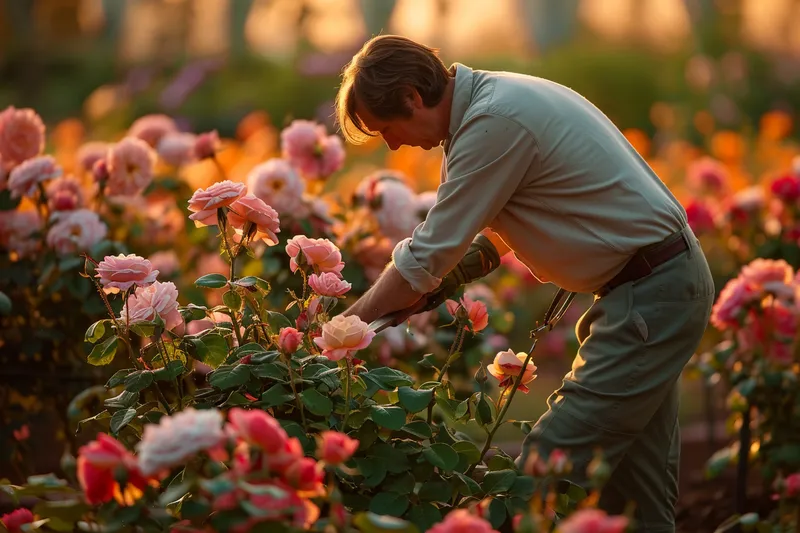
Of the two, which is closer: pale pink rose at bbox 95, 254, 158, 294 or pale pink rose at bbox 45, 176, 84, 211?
pale pink rose at bbox 95, 254, 158, 294

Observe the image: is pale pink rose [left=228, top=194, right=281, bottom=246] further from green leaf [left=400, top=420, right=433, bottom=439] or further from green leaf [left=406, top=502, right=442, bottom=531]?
green leaf [left=406, top=502, right=442, bottom=531]

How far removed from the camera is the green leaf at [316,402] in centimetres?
196

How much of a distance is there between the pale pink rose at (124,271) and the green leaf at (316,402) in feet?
1.19

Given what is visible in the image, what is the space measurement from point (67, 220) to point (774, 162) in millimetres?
5430

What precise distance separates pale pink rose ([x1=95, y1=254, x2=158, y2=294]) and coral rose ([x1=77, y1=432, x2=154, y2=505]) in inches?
20.1

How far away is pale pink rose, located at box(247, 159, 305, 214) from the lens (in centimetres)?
318

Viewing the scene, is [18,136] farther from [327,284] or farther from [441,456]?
[441,456]

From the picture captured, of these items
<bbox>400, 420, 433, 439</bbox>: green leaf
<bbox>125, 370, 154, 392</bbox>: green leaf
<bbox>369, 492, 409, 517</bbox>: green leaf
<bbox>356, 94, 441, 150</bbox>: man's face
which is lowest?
<bbox>369, 492, 409, 517</bbox>: green leaf

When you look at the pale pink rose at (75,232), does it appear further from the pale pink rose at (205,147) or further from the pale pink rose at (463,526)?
the pale pink rose at (463,526)

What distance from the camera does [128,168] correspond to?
3252mm

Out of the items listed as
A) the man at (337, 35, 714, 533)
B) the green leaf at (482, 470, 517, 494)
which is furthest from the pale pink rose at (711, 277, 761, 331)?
the green leaf at (482, 470, 517, 494)

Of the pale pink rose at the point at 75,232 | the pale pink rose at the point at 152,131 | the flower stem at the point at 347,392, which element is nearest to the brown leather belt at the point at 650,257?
the flower stem at the point at 347,392

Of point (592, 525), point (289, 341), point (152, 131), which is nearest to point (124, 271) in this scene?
point (289, 341)

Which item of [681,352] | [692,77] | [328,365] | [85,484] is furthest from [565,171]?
[692,77]
